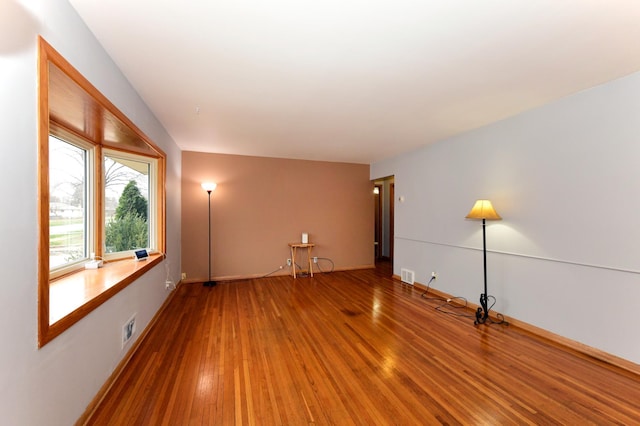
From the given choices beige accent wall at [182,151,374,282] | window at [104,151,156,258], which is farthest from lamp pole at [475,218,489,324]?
window at [104,151,156,258]

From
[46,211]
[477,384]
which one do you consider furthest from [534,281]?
[46,211]

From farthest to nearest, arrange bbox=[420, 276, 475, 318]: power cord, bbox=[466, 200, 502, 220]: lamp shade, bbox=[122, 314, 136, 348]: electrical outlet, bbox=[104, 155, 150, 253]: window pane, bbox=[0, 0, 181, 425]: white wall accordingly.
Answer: bbox=[420, 276, 475, 318]: power cord → bbox=[466, 200, 502, 220]: lamp shade → bbox=[104, 155, 150, 253]: window pane → bbox=[122, 314, 136, 348]: electrical outlet → bbox=[0, 0, 181, 425]: white wall

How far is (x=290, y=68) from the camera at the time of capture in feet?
6.61

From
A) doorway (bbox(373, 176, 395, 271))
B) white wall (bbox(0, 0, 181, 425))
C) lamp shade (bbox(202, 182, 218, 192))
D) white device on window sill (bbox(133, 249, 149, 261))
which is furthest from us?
doorway (bbox(373, 176, 395, 271))

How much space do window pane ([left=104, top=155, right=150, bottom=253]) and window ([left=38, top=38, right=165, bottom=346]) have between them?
0.01 m

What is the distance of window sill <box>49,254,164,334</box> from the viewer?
143cm

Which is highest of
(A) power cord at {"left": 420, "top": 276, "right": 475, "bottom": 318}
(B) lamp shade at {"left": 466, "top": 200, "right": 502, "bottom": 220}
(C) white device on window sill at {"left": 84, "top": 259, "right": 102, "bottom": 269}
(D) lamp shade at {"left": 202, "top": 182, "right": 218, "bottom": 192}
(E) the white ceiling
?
Result: (E) the white ceiling

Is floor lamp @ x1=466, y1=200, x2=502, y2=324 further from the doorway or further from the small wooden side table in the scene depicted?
the doorway

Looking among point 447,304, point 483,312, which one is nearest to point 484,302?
point 483,312

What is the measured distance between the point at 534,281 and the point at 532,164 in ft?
4.30

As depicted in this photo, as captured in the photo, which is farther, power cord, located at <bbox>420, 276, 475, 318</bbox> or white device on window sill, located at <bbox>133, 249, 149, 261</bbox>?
power cord, located at <bbox>420, 276, 475, 318</bbox>

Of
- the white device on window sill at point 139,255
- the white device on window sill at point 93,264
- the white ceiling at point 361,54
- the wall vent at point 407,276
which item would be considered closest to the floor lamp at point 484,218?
the white ceiling at point 361,54

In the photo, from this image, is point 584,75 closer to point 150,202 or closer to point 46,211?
point 46,211

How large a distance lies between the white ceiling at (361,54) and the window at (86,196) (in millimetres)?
446
